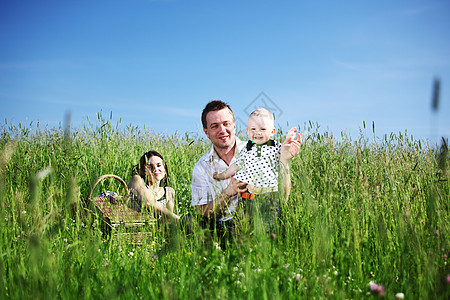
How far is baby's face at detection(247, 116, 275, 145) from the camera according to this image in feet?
9.74

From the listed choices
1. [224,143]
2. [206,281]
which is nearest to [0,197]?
[206,281]

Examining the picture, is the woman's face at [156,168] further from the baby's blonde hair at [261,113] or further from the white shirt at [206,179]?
the baby's blonde hair at [261,113]

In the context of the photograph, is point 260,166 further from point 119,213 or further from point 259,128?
point 119,213

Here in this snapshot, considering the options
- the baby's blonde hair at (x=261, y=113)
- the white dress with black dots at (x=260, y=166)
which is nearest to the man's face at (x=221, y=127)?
the white dress with black dots at (x=260, y=166)

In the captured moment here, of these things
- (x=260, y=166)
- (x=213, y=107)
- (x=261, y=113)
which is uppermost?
(x=213, y=107)

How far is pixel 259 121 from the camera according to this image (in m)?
2.96

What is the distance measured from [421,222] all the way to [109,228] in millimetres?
2845

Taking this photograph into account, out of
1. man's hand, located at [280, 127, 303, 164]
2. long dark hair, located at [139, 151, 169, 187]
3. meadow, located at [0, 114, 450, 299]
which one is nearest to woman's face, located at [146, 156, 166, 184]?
long dark hair, located at [139, 151, 169, 187]

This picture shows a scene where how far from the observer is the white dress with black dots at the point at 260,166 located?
2977 millimetres

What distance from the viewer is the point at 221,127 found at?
339cm

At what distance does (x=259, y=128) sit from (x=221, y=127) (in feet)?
1.66

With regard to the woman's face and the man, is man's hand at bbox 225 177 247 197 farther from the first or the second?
the woman's face

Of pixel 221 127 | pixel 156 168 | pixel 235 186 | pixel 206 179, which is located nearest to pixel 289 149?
pixel 235 186

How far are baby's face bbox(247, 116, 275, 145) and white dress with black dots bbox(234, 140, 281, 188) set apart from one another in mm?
73
